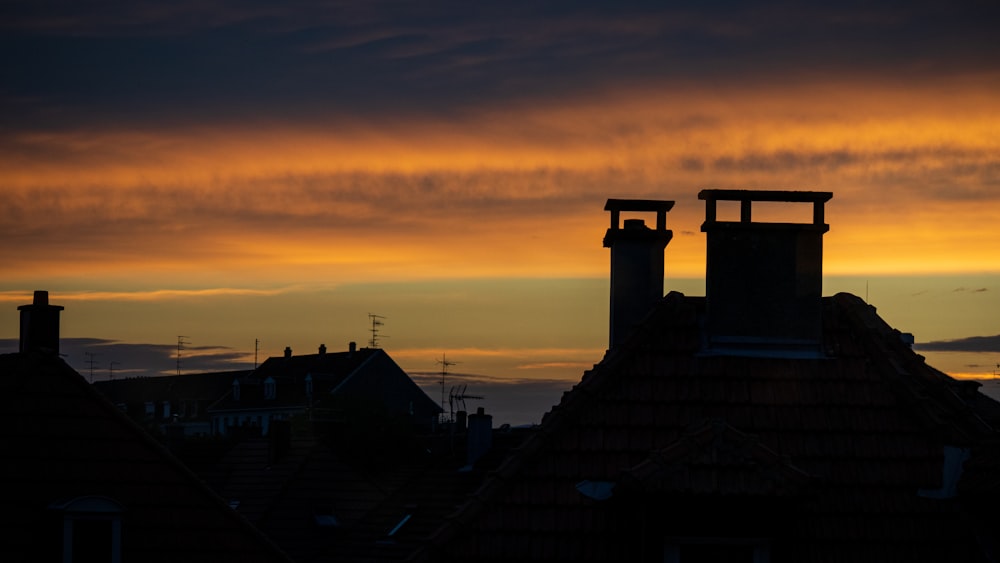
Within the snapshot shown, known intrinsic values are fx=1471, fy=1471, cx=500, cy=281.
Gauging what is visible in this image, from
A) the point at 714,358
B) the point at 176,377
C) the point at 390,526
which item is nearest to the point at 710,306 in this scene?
the point at 714,358

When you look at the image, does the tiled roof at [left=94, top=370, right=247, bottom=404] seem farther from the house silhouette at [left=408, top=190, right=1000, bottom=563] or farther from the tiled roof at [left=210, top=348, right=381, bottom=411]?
the house silhouette at [left=408, top=190, right=1000, bottom=563]

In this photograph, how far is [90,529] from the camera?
23.1 metres

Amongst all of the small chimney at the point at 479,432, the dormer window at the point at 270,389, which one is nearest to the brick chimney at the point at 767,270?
the small chimney at the point at 479,432

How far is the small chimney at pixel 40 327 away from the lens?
24516 mm

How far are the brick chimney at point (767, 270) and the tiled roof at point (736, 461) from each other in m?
0.44

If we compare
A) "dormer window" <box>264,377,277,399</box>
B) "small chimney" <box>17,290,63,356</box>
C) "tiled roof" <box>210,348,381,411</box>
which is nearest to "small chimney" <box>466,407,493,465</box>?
"small chimney" <box>17,290,63,356</box>

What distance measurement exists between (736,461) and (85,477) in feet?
40.8

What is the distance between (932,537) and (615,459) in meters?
3.44

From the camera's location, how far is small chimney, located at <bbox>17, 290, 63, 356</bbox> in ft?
80.4

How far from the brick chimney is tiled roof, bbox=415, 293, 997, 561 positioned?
44cm

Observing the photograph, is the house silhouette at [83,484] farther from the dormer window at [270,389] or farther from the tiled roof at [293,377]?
the dormer window at [270,389]

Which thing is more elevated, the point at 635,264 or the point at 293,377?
the point at 635,264

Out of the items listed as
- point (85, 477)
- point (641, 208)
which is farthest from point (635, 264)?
point (85, 477)

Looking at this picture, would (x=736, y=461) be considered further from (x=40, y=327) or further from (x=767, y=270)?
(x=40, y=327)
